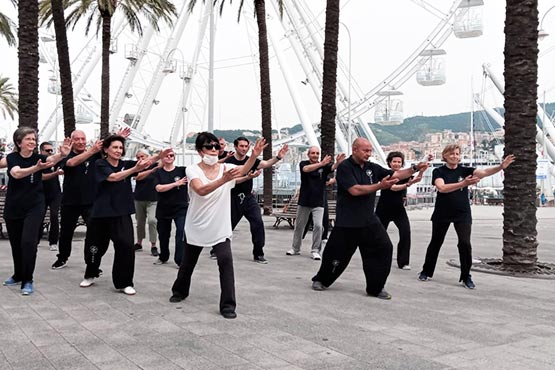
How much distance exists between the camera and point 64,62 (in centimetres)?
1755

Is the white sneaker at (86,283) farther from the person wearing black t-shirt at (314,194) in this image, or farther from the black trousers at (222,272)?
the person wearing black t-shirt at (314,194)

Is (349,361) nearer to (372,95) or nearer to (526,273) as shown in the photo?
(526,273)

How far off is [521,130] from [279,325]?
5202 mm

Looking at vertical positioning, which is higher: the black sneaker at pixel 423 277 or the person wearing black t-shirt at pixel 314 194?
the person wearing black t-shirt at pixel 314 194

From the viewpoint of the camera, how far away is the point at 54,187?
1047cm

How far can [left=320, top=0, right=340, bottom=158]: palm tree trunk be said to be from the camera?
622 inches

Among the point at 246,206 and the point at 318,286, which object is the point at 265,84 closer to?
the point at 246,206

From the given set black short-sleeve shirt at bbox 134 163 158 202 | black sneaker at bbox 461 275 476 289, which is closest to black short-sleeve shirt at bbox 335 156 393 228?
black sneaker at bbox 461 275 476 289

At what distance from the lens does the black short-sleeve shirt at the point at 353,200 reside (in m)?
6.45

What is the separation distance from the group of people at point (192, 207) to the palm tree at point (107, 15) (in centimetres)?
1584

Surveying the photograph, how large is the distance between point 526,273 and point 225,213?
15.8 ft

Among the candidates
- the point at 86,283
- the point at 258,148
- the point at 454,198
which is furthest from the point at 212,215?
the point at 454,198

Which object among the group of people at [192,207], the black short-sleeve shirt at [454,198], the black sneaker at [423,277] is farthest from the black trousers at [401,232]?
the black short-sleeve shirt at [454,198]

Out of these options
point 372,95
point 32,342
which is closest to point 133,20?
point 372,95
